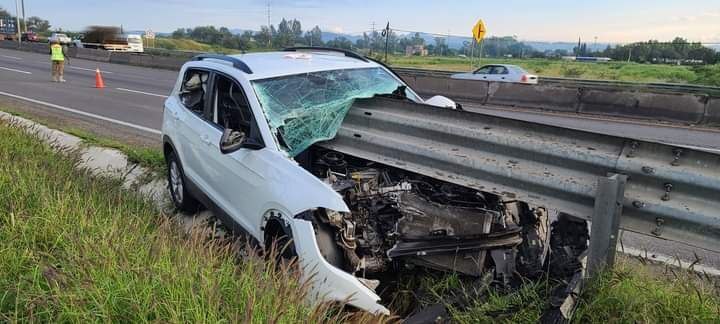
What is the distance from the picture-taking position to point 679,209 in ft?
9.82

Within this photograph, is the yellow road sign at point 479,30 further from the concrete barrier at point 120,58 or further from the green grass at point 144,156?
the concrete barrier at point 120,58

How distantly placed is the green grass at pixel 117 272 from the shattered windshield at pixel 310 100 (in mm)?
1024

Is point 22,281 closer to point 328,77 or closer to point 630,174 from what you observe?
point 328,77

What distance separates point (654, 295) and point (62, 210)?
3669mm

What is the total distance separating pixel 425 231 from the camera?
11.5 feet

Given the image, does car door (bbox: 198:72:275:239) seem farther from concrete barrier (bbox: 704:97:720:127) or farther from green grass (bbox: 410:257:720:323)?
concrete barrier (bbox: 704:97:720:127)

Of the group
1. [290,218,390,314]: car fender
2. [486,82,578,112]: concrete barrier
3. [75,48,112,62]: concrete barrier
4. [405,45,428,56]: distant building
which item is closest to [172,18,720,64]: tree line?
[405,45,428,56]: distant building

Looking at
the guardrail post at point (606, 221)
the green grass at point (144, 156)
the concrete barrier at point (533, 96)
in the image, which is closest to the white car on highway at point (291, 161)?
the guardrail post at point (606, 221)

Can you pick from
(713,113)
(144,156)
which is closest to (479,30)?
(713,113)

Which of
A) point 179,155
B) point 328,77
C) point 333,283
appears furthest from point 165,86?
point 333,283

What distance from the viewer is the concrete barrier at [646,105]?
45.5ft

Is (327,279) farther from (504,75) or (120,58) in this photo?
(120,58)

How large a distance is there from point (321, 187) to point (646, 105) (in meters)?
13.7

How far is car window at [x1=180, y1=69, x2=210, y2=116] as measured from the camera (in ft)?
18.2
